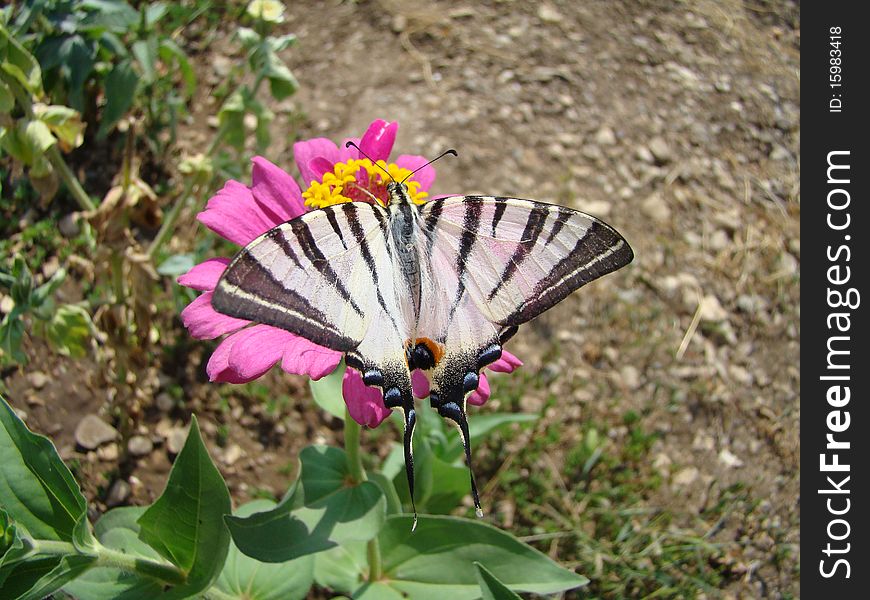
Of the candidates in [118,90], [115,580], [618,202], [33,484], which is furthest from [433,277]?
[618,202]

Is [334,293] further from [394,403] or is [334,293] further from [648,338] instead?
[648,338]

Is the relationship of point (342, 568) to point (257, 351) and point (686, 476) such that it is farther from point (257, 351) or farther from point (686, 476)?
point (686, 476)

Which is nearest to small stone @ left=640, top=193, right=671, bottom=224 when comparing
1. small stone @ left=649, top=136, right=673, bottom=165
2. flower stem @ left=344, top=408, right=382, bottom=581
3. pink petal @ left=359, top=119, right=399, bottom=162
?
small stone @ left=649, top=136, right=673, bottom=165

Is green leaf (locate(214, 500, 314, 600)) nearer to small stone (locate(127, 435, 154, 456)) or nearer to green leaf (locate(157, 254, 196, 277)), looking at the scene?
small stone (locate(127, 435, 154, 456))

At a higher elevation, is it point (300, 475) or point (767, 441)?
point (300, 475)
